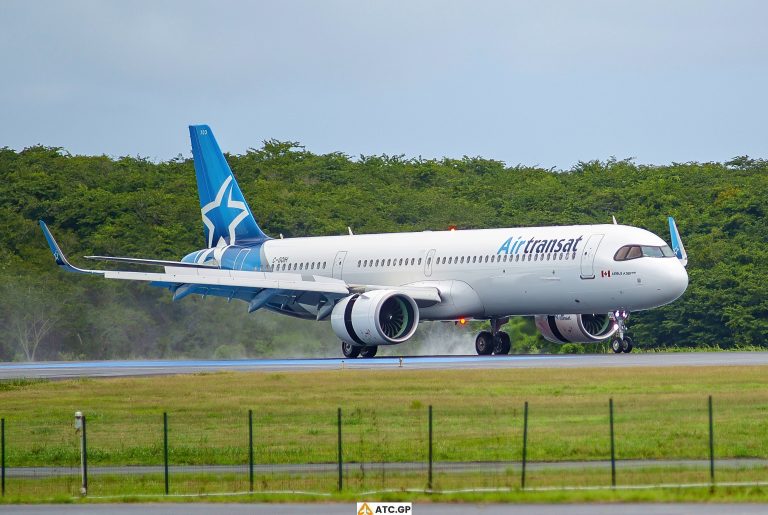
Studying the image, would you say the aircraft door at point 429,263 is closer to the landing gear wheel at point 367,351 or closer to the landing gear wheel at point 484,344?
the landing gear wheel at point 484,344

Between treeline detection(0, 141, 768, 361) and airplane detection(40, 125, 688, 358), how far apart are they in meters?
3.67

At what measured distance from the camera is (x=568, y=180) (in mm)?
104750

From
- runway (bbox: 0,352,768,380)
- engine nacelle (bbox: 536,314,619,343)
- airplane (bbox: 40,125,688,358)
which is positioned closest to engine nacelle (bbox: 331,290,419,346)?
airplane (bbox: 40,125,688,358)

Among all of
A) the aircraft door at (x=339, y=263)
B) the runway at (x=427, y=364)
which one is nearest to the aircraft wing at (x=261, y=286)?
the aircraft door at (x=339, y=263)

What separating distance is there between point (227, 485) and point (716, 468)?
815 centimetres

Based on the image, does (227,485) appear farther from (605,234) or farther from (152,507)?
(605,234)

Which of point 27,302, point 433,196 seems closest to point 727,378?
point 27,302

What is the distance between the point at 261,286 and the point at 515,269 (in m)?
9.72

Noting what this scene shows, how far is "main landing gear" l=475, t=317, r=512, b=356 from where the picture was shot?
58812 mm

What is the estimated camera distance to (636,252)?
52844 mm

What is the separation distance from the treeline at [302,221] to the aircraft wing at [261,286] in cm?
495

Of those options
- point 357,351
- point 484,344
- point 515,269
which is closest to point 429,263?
point 484,344

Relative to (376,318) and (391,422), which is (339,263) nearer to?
(376,318)

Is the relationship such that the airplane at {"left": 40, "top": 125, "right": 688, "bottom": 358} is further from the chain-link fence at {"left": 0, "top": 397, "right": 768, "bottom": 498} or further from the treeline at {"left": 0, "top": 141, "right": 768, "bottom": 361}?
the chain-link fence at {"left": 0, "top": 397, "right": 768, "bottom": 498}
